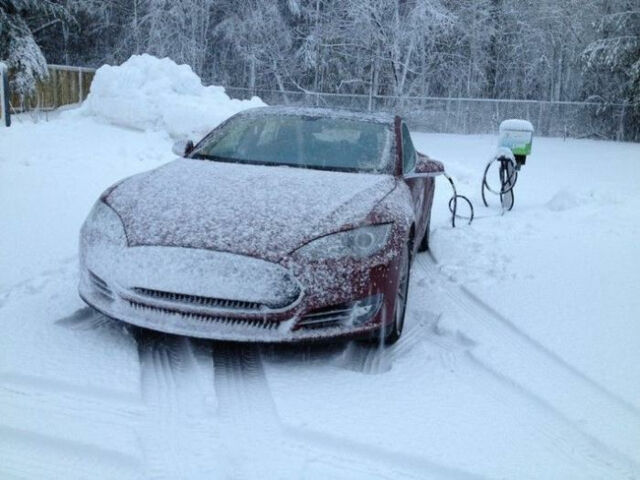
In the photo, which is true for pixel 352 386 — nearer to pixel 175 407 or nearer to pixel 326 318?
pixel 326 318

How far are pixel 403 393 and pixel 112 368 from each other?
4.87 ft

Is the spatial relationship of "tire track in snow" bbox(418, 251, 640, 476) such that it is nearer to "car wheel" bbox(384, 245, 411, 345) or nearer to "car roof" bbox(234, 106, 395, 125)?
"car wheel" bbox(384, 245, 411, 345)

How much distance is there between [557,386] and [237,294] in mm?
1759

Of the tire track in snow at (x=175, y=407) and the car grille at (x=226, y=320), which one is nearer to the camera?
the tire track in snow at (x=175, y=407)

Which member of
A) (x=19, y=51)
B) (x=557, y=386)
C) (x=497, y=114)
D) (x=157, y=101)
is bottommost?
(x=497, y=114)

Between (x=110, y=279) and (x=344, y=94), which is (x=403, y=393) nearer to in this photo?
(x=110, y=279)

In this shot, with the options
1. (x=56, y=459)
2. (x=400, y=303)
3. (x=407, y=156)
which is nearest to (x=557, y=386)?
(x=400, y=303)

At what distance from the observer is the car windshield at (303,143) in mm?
4930

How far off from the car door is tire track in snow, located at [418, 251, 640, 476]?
857 millimetres

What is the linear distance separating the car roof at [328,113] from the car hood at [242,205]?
0.97 meters

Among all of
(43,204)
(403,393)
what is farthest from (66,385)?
(43,204)

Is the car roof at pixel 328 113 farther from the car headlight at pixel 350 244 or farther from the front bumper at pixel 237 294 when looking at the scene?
the front bumper at pixel 237 294

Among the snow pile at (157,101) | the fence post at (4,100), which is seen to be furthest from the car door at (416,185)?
the fence post at (4,100)

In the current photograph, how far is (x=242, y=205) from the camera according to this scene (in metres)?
3.88
